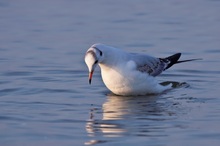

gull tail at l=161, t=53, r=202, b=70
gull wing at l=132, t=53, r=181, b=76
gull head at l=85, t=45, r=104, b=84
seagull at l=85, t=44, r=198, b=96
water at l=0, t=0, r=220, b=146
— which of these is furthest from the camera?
gull tail at l=161, t=53, r=202, b=70

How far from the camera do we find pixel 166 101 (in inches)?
449

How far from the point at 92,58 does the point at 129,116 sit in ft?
3.80

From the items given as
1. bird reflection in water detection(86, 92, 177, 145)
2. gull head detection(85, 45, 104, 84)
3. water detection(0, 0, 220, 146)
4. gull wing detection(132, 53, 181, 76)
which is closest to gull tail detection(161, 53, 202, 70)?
gull wing detection(132, 53, 181, 76)

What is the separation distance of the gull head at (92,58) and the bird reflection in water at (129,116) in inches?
20.2

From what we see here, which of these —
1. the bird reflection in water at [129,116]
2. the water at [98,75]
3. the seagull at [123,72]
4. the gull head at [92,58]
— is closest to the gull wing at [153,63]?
the seagull at [123,72]

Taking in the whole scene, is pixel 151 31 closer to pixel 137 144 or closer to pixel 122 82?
pixel 122 82

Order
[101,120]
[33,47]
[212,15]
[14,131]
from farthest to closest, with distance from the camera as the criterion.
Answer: [212,15] → [33,47] → [101,120] → [14,131]

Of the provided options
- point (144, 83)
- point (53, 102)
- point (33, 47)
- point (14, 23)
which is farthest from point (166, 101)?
point (14, 23)

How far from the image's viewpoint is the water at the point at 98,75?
9281mm

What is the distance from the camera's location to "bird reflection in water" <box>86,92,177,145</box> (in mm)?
9328

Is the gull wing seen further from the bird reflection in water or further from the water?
Answer: the bird reflection in water

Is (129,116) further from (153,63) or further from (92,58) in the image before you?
(153,63)

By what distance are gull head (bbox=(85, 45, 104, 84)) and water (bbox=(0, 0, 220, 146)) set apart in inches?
18.3

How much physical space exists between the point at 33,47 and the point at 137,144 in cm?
621
